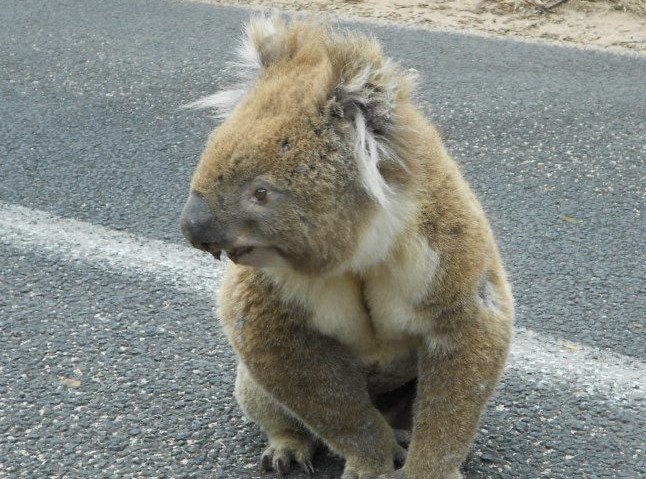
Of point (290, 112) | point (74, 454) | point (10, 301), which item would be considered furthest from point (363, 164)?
point (10, 301)

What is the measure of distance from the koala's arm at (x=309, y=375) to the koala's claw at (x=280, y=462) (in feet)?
0.69

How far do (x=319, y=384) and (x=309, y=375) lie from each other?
41 millimetres

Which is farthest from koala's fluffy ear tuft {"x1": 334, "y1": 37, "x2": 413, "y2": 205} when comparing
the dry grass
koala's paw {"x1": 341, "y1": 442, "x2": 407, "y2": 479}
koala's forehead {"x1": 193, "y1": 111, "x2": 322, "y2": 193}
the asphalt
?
the dry grass

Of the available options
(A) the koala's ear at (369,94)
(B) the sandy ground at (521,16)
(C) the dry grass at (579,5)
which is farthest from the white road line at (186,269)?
(C) the dry grass at (579,5)

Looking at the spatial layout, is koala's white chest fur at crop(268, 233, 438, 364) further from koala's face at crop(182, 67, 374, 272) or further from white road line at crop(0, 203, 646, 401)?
white road line at crop(0, 203, 646, 401)

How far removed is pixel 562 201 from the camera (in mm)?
5039

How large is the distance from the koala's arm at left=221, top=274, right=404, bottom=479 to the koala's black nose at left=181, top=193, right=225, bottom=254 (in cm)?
45

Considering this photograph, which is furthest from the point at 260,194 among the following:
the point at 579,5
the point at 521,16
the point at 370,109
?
the point at 579,5

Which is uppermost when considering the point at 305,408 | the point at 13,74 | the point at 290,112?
the point at 290,112

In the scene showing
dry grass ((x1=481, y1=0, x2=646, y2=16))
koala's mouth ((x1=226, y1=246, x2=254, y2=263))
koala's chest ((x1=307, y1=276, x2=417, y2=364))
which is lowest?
dry grass ((x1=481, y1=0, x2=646, y2=16))

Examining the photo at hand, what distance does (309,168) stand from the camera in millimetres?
2633

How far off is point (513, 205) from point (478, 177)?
0.36m

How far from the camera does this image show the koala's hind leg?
3.23 meters

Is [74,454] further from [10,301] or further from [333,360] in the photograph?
[10,301]
